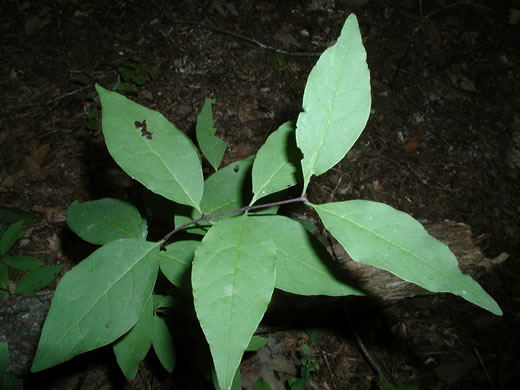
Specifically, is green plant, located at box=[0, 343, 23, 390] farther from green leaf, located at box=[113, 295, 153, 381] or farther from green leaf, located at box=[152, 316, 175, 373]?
green leaf, located at box=[152, 316, 175, 373]

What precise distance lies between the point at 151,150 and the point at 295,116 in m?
2.41

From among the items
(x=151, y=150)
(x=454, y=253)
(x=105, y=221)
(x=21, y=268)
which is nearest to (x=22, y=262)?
(x=21, y=268)

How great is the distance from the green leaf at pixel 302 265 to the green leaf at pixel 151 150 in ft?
1.06

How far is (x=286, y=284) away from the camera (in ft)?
3.78

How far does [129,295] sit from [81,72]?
3255mm

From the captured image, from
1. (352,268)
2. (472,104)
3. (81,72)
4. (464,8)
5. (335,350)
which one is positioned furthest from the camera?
(464,8)

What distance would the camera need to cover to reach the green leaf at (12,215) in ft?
8.27

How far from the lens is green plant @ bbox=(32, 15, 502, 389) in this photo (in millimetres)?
836

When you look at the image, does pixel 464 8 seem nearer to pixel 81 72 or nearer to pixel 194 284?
pixel 81 72

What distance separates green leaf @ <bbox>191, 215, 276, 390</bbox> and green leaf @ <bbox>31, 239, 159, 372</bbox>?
36 cm

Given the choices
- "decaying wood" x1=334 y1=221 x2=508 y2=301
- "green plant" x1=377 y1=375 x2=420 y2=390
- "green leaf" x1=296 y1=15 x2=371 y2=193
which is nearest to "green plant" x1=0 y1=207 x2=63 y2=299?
"decaying wood" x1=334 y1=221 x2=508 y2=301

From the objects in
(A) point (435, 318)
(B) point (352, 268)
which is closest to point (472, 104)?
(A) point (435, 318)

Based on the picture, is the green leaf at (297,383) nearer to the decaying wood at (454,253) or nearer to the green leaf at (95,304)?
the decaying wood at (454,253)

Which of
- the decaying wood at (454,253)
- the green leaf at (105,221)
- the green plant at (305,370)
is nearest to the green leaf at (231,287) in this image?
the green leaf at (105,221)
